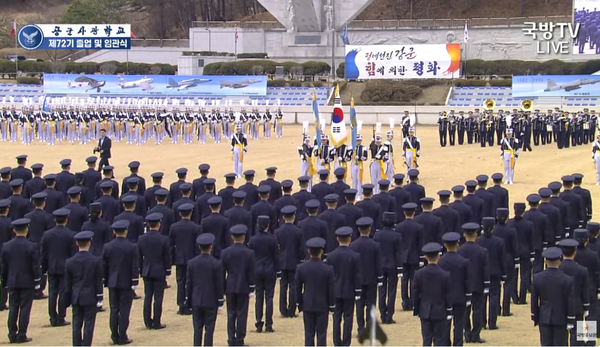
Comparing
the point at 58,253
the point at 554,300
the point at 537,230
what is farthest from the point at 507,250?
the point at 58,253

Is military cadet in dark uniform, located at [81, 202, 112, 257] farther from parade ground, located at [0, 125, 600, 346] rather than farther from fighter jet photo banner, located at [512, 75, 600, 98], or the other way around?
fighter jet photo banner, located at [512, 75, 600, 98]

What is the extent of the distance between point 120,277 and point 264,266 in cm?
165

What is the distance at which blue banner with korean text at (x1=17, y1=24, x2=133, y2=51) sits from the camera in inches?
2313

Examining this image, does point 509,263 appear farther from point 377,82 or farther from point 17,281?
point 377,82

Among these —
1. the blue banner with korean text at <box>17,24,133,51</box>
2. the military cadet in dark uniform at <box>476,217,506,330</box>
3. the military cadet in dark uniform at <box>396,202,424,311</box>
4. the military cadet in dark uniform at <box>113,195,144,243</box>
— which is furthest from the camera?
the blue banner with korean text at <box>17,24,133,51</box>

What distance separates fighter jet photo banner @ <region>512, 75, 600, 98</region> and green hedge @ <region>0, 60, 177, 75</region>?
79.7 ft

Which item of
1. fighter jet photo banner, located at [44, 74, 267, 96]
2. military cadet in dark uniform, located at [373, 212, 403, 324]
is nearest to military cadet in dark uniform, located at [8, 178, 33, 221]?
military cadet in dark uniform, located at [373, 212, 403, 324]

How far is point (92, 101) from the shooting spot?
47812 mm

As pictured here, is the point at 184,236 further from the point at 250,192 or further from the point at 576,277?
the point at 576,277

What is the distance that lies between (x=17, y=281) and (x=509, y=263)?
585cm

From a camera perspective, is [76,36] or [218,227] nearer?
[218,227]

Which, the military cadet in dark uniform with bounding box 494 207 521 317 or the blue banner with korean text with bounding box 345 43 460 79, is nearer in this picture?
the military cadet in dark uniform with bounding box 494 207 521 317

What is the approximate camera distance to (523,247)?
1137 cm

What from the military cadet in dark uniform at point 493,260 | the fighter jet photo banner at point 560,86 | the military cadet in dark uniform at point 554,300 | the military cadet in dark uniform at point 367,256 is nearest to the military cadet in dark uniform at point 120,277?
the military cadet in dark uniform at point 367,256
